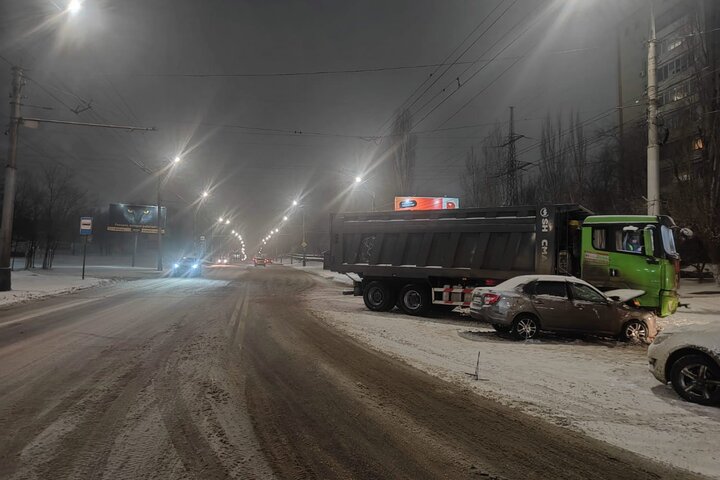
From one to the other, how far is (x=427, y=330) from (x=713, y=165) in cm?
2007

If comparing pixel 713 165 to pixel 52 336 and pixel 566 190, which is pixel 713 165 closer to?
pixel 566 190

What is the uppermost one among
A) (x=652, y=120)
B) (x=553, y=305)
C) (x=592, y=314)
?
(x=652, y=120)

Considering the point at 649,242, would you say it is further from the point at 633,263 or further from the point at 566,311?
the point at 566,311

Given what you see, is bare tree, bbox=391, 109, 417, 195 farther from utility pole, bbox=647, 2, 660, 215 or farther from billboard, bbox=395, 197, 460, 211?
utility pole, bbox=647, 2, 660, 215

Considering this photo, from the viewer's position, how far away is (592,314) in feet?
32.6

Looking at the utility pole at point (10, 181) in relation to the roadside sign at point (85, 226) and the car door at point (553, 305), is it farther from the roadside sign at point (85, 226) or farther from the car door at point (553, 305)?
the car door at point (553, 305)

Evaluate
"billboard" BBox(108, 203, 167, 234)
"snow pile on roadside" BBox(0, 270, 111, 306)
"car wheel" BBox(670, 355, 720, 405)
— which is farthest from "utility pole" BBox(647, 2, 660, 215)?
"billboard" BBox(108, 203, 167, 234)

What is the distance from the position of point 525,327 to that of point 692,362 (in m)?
4.46

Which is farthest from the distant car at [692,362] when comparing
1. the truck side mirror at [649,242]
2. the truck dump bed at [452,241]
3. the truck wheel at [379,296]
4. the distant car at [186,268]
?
the distant car at [186,268]

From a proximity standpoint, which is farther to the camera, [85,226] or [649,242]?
[85,226]

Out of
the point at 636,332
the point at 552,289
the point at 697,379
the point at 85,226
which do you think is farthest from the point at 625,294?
the point at 85,226

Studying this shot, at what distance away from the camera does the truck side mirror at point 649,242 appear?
35.3 ft

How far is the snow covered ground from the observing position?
455cm

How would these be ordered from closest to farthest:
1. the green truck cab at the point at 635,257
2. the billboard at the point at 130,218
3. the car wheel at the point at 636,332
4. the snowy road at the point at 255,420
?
the snowy road at the point at 255,420 → the car wheel at the point at 636,332 → the green truck cab at the point at 635,257 → the billboard at the point at 130,218
